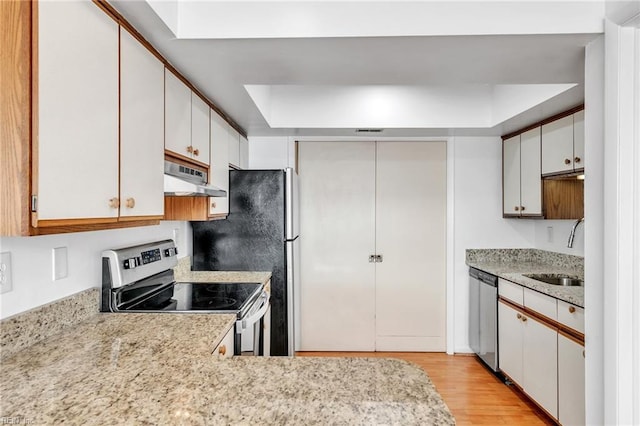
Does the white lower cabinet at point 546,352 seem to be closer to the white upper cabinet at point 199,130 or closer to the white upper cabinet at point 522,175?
the white upper cabinet at point 522,175

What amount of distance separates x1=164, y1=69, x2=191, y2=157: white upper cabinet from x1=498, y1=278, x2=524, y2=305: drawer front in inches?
94.5

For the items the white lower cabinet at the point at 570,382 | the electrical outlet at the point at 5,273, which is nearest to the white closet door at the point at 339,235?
the white lower cabinet at the point at 570,382

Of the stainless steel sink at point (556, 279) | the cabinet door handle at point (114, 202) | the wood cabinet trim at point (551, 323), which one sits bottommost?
the wood cabinet trim at point (551, 323)

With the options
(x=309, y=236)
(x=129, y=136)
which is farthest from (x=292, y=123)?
(x=129, y=136)

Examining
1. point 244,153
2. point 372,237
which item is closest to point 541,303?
point 372,237

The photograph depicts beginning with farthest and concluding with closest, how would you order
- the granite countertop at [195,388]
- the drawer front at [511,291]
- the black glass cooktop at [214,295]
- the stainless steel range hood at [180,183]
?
the drawer front at [511,291]
the black glass cooktop at [214,295]
the stainless steel range hood at [180,183]
the granite countertop at [195,388]

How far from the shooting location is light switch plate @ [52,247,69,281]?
59.4 inches

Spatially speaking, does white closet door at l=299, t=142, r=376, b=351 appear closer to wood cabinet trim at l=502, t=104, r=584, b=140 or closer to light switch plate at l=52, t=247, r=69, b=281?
wood cabinet trim at l=502, t=104, r=584, b=140

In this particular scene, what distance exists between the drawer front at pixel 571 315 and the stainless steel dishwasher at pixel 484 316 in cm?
81

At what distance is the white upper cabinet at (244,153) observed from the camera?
10.9 feet

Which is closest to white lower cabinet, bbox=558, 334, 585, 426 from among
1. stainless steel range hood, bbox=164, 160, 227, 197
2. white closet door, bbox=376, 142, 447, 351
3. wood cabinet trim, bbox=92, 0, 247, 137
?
white closet door, bbox=376, 142, 447, 351

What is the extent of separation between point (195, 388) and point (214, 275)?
Answer: 1748 millimetres

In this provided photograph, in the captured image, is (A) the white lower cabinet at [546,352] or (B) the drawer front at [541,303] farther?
(B) the drawer front at [541,303]

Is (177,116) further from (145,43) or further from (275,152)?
(275,152)
